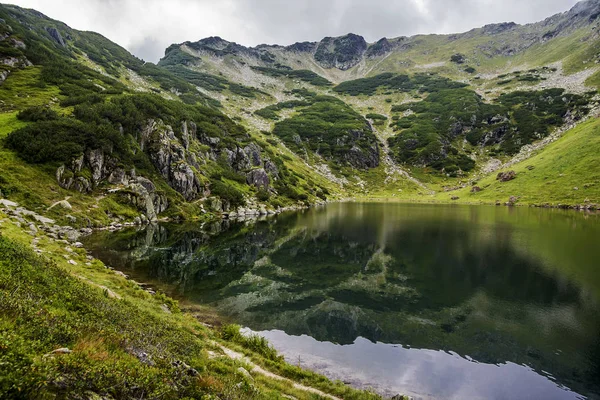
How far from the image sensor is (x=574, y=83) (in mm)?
196625

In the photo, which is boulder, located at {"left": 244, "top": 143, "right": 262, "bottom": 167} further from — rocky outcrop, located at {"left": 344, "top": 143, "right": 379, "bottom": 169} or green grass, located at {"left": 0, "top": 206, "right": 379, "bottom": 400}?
green grass, located at {"left": 0, "top": 206, "right": 379, "bottom": 400}

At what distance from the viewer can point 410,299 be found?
87.9 ft

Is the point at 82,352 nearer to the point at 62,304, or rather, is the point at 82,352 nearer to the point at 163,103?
the point at 62,304

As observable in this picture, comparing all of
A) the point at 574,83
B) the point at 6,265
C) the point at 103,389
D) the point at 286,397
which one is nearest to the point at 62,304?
the point at 6,265

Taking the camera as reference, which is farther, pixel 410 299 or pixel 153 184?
pixel 153 184

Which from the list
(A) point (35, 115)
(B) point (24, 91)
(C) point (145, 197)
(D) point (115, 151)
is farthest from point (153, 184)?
(B) point (24, 91)

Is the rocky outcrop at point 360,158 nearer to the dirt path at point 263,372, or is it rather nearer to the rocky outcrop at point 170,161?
the rocky outcrop at point 170,161

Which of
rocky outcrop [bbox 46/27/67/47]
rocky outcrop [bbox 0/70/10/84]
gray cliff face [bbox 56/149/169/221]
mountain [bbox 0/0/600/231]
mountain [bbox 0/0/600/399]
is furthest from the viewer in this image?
rocky outcrop [bbox 46/27/67/47]

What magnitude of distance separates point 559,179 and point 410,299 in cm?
11298

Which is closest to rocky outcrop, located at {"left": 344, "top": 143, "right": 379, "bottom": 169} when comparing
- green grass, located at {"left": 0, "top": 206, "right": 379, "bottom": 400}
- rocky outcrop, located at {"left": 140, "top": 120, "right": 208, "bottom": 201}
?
rocky outcrop, located at {"left": 140, "top": 120, "right": 208, "bottom": 201}

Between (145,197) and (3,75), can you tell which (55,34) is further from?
(145,197)

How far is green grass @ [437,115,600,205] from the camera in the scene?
9588 cm

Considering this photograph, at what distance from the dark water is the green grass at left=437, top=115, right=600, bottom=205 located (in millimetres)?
58102

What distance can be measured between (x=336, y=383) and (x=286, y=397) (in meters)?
3.57
